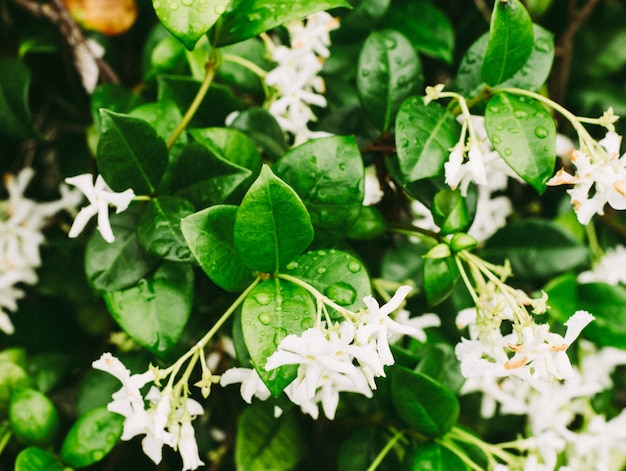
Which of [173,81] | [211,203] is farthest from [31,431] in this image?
[173,81]

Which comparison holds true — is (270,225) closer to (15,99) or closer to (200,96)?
(200,96)

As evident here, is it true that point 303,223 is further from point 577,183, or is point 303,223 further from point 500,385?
point 500,385

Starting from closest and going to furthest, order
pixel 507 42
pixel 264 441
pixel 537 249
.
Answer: pixel 507 42
pixel 264 441
pixel 537 249

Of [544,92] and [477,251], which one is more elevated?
[544,92]

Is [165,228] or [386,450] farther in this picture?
[386,450]

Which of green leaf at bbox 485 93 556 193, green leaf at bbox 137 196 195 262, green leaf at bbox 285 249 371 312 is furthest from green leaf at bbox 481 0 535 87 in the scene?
green leaf at bbox 137 196 195 262

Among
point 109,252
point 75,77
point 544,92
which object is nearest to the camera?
point 109,252

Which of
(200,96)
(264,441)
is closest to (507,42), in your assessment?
(200,96)
